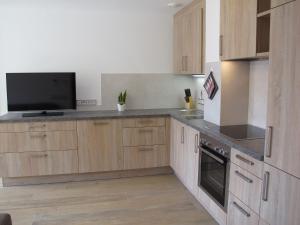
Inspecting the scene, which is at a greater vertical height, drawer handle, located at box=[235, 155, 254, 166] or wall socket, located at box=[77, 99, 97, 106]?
wall socket, located at box=[77, 99, 97, 106]

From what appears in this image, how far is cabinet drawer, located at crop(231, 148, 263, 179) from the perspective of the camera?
1.90 m

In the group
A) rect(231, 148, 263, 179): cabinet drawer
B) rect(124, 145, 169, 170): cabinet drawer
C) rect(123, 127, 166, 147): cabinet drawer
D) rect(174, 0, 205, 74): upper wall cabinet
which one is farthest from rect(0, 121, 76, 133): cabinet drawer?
rect(231, 148, 263, 179): cabinet drawer

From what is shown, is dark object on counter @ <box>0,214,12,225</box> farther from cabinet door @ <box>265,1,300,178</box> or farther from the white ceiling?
the white ceiling

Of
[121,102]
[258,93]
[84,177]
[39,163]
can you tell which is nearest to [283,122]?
[258,93]

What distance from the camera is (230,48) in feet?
8.50

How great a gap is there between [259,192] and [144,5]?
110 inches

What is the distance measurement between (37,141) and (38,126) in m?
0.19

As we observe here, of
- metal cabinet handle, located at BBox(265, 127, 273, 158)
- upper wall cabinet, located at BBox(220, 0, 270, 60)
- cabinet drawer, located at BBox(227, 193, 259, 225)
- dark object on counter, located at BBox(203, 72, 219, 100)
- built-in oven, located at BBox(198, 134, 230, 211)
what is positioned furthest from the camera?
dark object on counter, located at BBox(203, 72, 219, 100)

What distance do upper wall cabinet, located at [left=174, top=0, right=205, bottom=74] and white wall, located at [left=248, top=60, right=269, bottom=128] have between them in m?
0.70

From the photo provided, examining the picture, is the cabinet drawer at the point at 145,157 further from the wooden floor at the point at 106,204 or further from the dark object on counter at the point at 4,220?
the dark object on counter at the point at 4,220

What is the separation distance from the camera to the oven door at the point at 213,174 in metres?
2.41

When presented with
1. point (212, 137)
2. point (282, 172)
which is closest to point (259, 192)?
point (282, 172)

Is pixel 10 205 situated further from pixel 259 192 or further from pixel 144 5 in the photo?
pixel 144 5

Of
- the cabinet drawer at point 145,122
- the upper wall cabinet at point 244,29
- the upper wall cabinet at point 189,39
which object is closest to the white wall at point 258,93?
the upper wall cabinet at point 244,29
